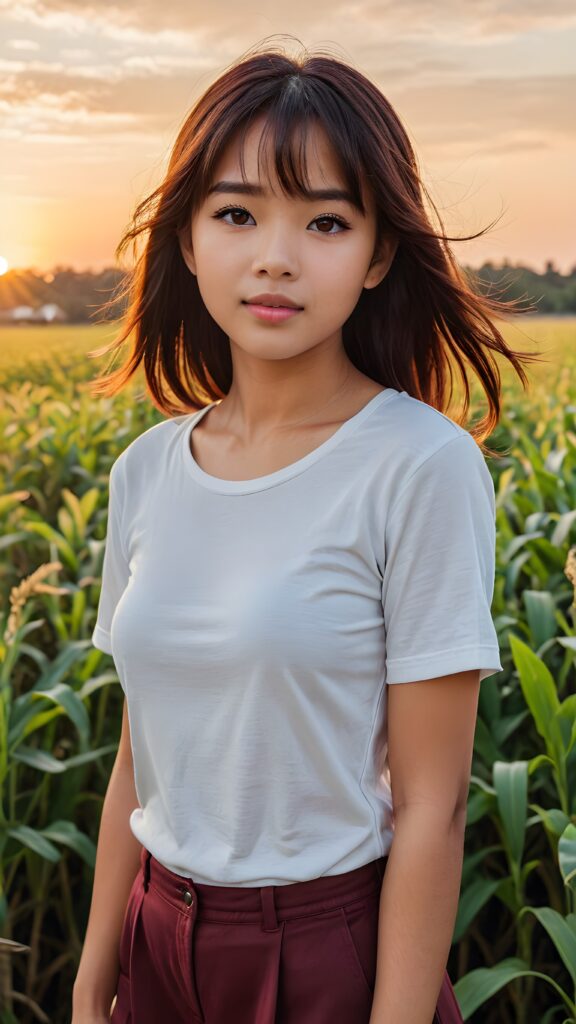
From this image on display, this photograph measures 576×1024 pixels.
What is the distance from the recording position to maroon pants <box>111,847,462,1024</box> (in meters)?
1.25

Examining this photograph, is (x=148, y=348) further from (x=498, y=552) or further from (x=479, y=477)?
(x=498, y=552)

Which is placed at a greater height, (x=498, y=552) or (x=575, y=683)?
(x=498, y=552)

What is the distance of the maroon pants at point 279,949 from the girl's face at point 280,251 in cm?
60

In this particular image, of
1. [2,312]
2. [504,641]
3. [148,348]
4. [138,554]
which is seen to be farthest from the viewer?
[2,312]

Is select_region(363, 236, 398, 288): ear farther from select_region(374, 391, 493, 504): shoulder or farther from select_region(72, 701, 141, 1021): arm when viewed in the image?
select_region(72, 701, 141, 1021): arm

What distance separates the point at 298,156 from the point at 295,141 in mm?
21

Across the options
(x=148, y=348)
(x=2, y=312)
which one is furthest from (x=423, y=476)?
(x=2, y=312)

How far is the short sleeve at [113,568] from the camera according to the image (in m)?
1.53

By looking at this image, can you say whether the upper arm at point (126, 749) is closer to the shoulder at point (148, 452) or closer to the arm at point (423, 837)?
the shoulder at point (148, 452)

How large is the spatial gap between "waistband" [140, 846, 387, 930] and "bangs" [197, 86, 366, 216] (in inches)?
29.0

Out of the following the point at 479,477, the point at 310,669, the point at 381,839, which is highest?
the point at 479,477

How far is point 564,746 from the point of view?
216 centimetres

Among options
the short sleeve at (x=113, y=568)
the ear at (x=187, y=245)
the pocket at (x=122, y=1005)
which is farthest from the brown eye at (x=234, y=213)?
the pocket at (x=122, y=1005)

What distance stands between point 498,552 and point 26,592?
1.43m
